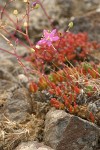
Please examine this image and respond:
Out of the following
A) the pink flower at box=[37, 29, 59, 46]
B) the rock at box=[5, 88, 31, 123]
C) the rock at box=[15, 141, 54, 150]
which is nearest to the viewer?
the rock at box=[15, 141, 54, 150]

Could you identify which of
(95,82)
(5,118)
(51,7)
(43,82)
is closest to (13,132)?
(5,118)

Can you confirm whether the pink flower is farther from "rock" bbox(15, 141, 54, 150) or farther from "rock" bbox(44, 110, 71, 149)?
"rock" bbox(15, 141, 54, 150)

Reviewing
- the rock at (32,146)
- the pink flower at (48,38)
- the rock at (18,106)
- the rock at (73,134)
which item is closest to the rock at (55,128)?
the rock at (73,134)

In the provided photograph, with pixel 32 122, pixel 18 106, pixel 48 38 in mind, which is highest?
pixel 48 38

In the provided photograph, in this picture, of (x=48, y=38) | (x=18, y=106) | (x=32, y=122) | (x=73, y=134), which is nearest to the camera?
(x=73, y=134)

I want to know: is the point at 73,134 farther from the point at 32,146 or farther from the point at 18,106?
the point at 18,106

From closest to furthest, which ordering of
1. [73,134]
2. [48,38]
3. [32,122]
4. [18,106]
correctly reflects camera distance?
[73,134] < [48,38] < [32,122] < [18,106]

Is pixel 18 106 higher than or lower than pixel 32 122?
higher

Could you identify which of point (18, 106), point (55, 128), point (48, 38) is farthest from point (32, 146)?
point (48, 38)

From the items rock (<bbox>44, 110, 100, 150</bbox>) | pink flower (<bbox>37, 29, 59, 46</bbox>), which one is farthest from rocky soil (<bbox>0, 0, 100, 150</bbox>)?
pink flower (<bbox>37, 29, 59, 46</bbox>)

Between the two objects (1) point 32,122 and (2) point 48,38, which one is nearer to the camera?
(2) point 48,38
